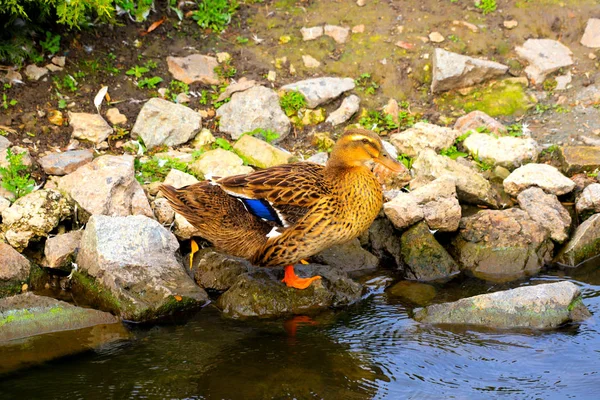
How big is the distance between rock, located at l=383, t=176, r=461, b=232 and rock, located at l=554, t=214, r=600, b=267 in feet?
3.30

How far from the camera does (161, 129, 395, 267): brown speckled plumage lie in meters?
5.76

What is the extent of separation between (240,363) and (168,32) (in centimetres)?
504

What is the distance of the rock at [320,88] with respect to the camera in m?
8.47

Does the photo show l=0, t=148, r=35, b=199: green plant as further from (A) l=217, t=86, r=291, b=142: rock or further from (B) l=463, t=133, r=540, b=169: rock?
(B) l=463, t=133, r=540, b=169: rock

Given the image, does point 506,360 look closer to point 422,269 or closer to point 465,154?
point 422,269

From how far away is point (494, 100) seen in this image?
8.74m

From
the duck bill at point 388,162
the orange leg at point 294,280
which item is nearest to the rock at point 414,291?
the orange leg at point 294,280

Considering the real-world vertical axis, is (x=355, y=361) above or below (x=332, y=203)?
below

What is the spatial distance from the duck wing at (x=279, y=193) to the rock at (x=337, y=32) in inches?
149

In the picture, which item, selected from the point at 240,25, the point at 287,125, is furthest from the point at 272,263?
the point at 240,25

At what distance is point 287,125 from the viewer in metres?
8.27

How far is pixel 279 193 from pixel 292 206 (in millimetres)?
140

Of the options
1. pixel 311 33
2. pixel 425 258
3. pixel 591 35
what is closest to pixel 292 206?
pixel 425 258

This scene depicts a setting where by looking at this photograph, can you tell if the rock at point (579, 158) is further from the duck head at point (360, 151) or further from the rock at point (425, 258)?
the duck head at point (360, 151)
